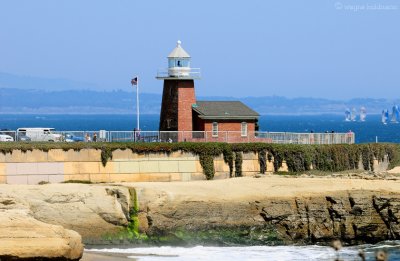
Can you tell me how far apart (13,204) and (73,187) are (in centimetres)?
637

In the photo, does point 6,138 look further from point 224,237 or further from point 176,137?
point 224,237

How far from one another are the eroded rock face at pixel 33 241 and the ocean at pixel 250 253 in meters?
8.51

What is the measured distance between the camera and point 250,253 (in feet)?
149

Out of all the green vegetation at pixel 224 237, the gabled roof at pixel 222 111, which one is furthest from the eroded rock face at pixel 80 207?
the gabled roof at pixel 222 111

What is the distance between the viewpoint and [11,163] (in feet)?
169

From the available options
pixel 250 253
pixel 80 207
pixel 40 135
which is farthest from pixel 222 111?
pixel 250 253

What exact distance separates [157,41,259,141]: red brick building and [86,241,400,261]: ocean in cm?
1426

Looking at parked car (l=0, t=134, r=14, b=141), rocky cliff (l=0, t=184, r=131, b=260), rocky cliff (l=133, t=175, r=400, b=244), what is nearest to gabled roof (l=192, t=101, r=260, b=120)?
parked car (l=0, t=134, r=14, b=141)

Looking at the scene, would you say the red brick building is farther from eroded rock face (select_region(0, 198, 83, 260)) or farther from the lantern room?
eroded rock face (select_region(0, 198, 83, 260))

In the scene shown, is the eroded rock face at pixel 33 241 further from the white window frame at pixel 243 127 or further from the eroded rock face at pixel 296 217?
the white window frame at pixel 243 127

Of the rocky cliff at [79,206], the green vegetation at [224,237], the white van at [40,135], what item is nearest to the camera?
the rocky cliff at [79,206]

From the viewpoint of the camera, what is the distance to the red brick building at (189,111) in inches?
2391

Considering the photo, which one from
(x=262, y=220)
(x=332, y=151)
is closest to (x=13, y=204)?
(x=262, y=220)

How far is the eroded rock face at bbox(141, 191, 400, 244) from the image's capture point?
47812 millimetres
